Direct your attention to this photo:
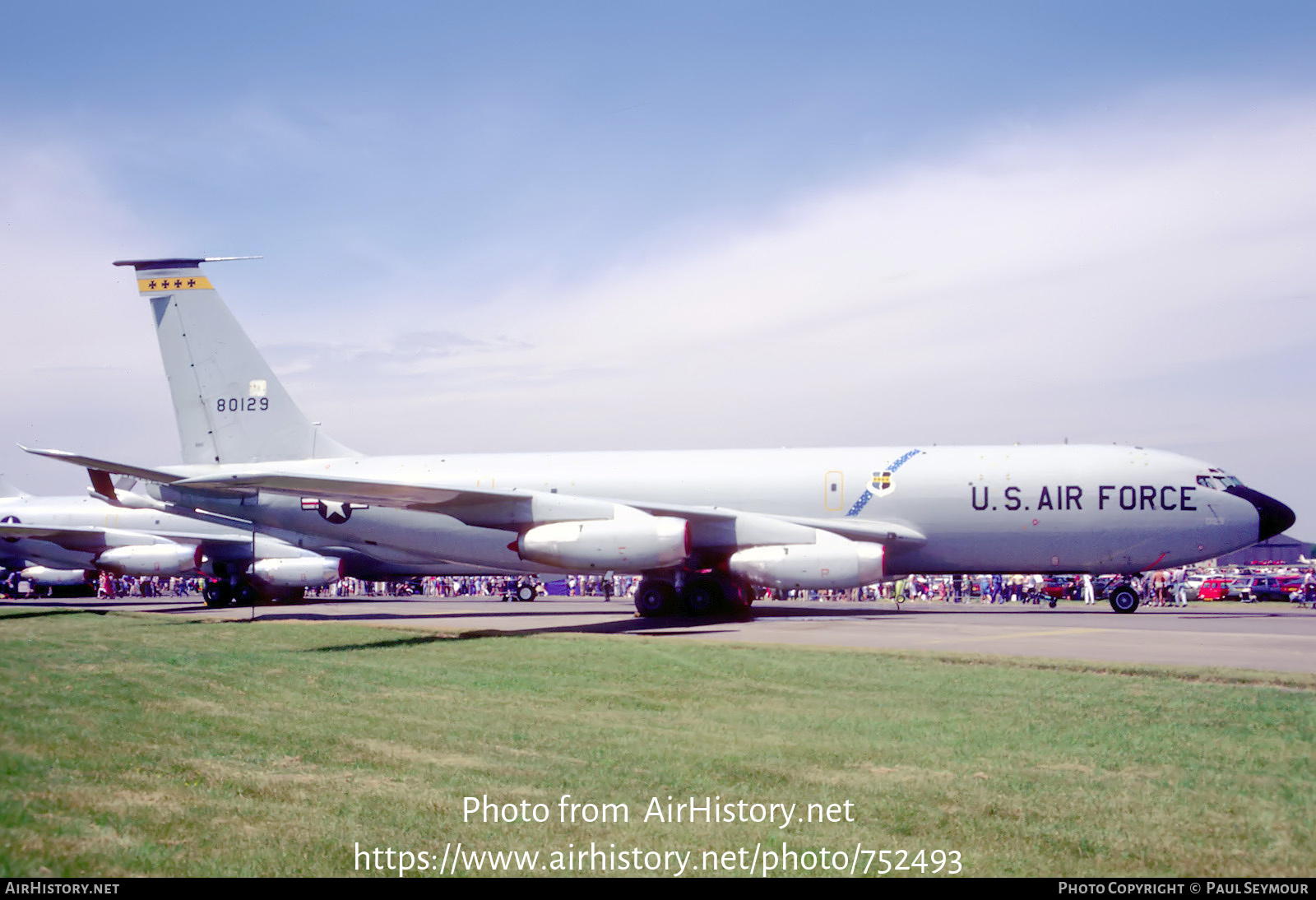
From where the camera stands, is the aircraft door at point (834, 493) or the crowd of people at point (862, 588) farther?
the crowd of people at point (862, 588)

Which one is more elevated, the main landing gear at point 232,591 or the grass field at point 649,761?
the grass field at point 649,761

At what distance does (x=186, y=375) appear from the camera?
27.6 m

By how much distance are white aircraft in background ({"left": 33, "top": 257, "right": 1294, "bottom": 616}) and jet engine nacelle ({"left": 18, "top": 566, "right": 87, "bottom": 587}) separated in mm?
29051

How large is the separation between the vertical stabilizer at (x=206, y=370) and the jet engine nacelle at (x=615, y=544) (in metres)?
10.8

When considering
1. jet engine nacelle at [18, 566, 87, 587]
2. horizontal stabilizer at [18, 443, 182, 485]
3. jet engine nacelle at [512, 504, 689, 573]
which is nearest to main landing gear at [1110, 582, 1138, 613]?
jet engine nacelle at [512, 504, 689, 573]

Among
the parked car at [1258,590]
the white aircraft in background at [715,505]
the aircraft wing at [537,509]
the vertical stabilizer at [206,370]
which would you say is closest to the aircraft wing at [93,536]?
the vertical stabilizer at [206,370]

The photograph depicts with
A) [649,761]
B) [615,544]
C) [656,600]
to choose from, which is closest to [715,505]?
[656,600]

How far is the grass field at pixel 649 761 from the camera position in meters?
4.84

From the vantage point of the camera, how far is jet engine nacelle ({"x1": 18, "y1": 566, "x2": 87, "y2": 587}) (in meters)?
49.8

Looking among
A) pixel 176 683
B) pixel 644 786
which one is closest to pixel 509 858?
pixel 644 786

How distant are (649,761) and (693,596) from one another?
17.4 metres

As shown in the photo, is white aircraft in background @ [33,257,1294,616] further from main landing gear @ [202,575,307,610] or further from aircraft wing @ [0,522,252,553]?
aircraft wing @ [0,522,252,553]

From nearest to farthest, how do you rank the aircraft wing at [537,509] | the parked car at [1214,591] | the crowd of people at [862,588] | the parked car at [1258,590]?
the aircraft wing at [537,509] < the crowd of people at [862,588] < the parked car at [1258,590] < the parked car at [1214,591]

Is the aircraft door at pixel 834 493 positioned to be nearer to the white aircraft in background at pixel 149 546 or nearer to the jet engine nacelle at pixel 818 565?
the jet engine nacelle at pixel 818 565
